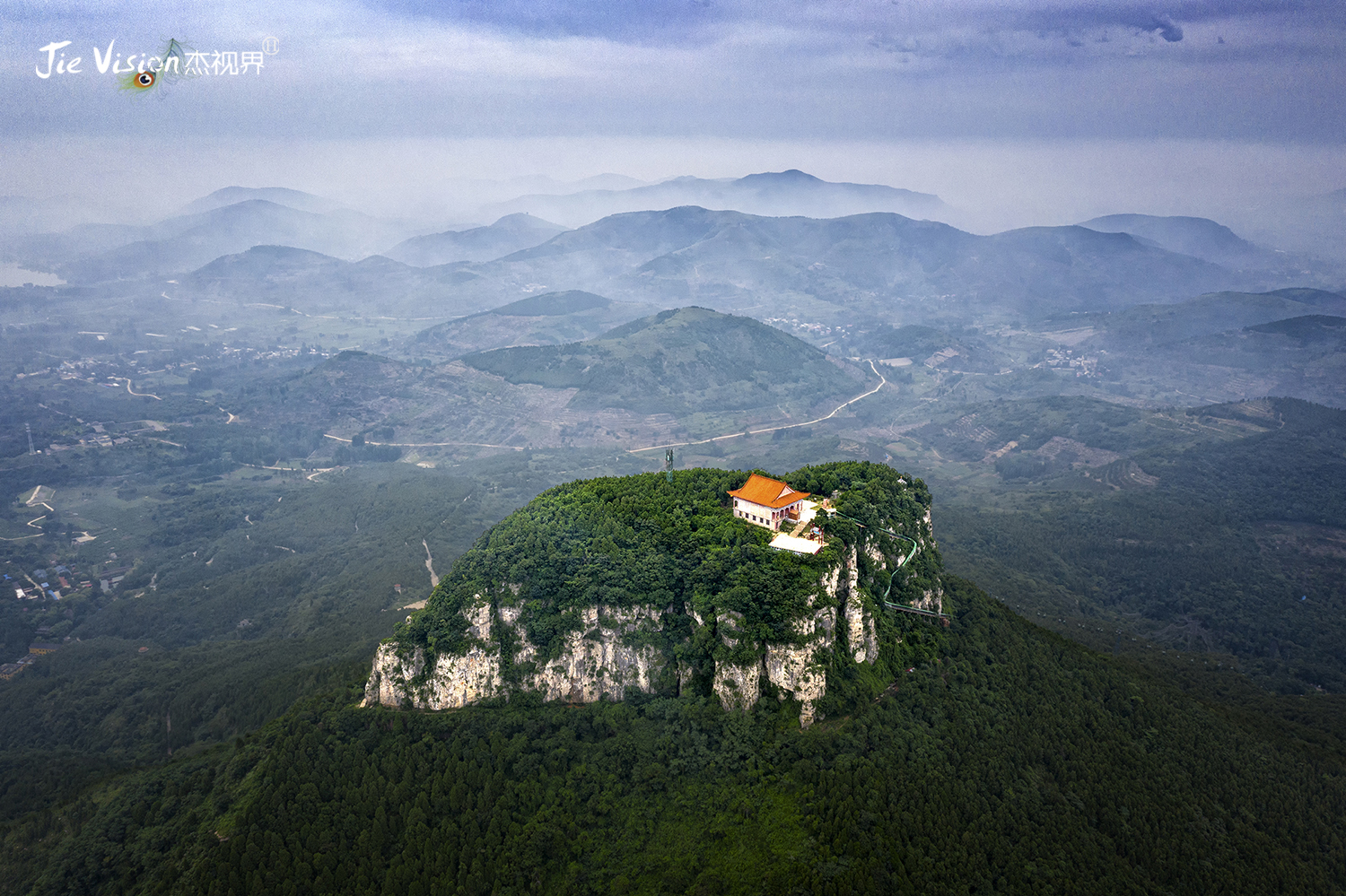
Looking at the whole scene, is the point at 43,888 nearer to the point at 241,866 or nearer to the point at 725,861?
the point at 241,866

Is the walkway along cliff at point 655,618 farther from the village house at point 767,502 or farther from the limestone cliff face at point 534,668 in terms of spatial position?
the village house at point 767,502

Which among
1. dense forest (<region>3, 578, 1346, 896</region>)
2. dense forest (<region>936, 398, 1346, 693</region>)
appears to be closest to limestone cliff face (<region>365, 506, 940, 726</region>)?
dense forest (<region>3, 578, 1346, 896</region>)

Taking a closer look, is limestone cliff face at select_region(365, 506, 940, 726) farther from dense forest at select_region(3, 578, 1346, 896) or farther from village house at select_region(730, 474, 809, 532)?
village house at select_region(730, 474, 809, 532)

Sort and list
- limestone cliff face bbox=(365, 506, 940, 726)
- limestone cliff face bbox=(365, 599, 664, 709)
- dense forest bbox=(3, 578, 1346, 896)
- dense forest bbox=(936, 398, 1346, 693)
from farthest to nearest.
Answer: dense forest bbox=(936, 398, 1346, 693) → limestone cliff face bbox=(365, 599, 664, 709) → limestone cliff face bbox=(365, 506, 940, 726) → dense forest bbox=(3, 578, 1346, 896)

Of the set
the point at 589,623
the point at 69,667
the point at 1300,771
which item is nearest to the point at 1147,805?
the point at 1300,771

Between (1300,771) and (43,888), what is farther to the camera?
(1300,771)

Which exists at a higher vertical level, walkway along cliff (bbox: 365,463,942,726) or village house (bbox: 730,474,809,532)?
village house (bbox: 730,474,809,532)
